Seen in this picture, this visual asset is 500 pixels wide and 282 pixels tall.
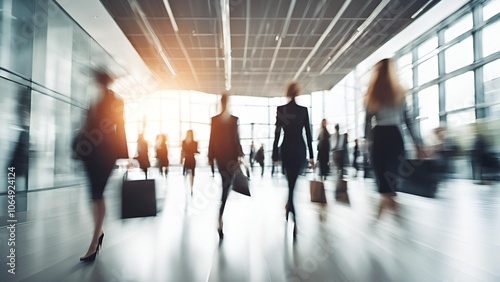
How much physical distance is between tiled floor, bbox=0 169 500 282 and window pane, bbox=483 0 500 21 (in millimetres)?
6866

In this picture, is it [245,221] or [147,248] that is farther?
[245,221]

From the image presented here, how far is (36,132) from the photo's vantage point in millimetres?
8305

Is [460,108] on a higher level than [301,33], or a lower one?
lower

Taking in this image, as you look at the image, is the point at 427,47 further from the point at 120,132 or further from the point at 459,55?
the point at 120,132

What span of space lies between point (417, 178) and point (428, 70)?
10535 millimetres

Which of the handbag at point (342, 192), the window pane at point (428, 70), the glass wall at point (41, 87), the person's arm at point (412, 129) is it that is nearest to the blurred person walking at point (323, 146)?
the handbag at point (342, 192)

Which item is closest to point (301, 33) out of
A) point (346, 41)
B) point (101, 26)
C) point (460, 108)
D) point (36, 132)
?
point (346, 41)

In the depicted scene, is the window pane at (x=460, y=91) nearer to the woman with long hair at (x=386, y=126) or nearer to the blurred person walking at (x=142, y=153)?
the woman with long hair at (x=386, y=126)

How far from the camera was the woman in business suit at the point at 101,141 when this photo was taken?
3141 millimetres

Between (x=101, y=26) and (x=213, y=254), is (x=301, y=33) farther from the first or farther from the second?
(x=213, y=254)

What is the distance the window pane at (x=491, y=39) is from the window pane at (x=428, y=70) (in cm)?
240

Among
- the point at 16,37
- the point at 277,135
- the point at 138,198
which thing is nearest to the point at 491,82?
the point at 277,135

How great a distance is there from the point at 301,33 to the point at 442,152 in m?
6.52

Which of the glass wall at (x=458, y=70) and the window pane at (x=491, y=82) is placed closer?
the window pane at (x=491, y=82)
